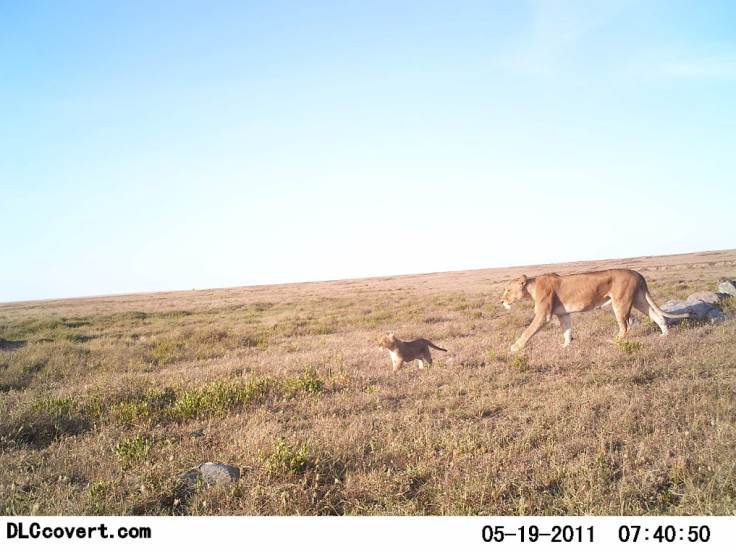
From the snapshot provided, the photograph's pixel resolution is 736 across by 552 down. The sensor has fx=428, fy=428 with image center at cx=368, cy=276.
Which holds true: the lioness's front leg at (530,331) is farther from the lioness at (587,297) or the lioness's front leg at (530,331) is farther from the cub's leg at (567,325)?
the cub's leg at (567,325)

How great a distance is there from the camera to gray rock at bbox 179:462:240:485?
409 cm

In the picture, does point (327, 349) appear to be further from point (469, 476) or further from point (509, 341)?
point (469, 476)

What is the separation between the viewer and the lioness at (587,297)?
980cm

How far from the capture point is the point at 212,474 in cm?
417

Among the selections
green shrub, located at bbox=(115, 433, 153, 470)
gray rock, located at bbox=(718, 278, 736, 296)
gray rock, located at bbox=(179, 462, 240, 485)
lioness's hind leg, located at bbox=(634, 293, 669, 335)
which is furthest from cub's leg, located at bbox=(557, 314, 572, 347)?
gray rock, located at bbox=(718, 278, 736, 296)

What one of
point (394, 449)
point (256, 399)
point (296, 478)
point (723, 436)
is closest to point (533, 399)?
point (723, 436)

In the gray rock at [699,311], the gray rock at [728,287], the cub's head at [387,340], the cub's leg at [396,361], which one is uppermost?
the gray rock at [728,287]

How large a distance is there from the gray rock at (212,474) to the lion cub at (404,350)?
555cm

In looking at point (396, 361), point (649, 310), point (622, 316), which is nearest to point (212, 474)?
point (396, 361)

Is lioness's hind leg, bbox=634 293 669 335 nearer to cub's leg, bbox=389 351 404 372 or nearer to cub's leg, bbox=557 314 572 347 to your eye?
cub's leg, bbox=557 314 572 347

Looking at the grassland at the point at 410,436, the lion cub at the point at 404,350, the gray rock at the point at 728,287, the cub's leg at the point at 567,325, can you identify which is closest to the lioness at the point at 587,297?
the cub's leg at the point at 567,325

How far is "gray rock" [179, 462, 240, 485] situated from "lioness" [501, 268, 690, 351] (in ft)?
23.3

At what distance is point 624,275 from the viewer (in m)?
10.0
